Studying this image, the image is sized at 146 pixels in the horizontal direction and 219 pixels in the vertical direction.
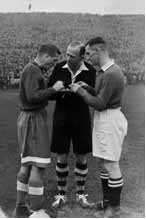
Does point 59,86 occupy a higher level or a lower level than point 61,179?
higher

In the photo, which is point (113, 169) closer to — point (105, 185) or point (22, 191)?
point (105, 185)

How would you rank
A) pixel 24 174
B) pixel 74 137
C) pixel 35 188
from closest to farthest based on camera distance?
pixel 35 188
pixel 24 174
pixel 74 137

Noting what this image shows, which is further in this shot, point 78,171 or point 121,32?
point 121,32

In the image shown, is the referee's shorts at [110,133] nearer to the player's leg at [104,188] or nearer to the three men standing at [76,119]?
the three men standing at [76,119]

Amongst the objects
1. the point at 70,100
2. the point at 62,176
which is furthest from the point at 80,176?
the point at 70,100

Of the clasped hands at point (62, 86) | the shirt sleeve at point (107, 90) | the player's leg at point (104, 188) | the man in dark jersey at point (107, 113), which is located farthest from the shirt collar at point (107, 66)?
the player's leg at point (104, 188)

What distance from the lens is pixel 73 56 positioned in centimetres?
378

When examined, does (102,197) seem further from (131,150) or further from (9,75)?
(9,75)

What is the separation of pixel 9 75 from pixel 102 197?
1865 mm

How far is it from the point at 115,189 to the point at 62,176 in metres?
0.63

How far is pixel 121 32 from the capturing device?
432 centimetres

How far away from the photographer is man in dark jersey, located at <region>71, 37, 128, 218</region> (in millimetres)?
3539

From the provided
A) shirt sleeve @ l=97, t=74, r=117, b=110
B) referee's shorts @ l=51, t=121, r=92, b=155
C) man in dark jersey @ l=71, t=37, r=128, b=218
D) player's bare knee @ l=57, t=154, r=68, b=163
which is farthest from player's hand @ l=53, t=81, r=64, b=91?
player's bare knee @ l=57, t=154, r=68, b=163

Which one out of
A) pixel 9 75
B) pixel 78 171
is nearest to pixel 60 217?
pixel 78 171
